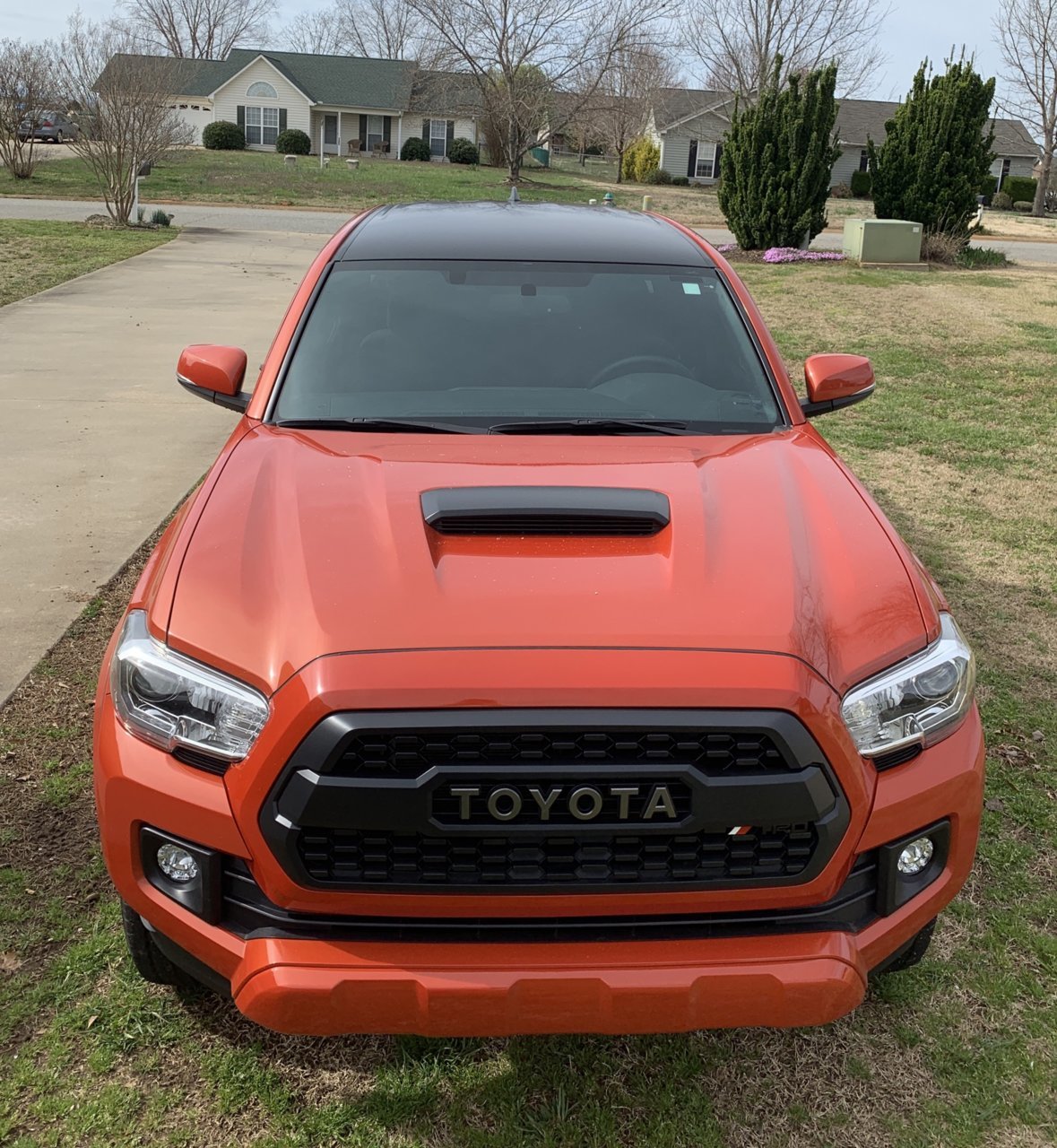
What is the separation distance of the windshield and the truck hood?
322 millimetres

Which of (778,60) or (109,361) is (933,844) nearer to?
(109,361)

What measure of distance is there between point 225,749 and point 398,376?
1.58m

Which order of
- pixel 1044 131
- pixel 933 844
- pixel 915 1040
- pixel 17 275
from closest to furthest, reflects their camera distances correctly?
pixel 933 844 < pixel 915 1040 < pixel 17 275 < pixel 1044 131

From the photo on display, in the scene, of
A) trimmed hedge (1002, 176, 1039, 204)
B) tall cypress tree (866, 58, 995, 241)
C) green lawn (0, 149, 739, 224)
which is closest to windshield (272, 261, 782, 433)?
tall cypress tree (866, 58, 995, 241)

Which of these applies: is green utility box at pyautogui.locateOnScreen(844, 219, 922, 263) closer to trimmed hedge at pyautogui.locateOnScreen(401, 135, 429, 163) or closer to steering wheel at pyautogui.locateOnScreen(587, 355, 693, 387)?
steering wheel at pyautogui.locateOnScreen(587, 355, 693, 387)

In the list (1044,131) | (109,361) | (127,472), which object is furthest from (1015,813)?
(1044,131)

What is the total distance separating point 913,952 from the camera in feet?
8.48

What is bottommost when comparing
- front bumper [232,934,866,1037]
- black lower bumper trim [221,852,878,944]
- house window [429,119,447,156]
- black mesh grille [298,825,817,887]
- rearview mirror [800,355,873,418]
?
front bumper [232,934,866,1037]

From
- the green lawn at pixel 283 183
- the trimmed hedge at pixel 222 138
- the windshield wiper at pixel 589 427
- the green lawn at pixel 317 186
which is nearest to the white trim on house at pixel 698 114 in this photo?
the green lawn at pixel 317 186

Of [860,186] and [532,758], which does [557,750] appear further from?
[860,186]

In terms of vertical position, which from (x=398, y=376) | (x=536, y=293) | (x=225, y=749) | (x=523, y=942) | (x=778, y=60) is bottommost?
A: (x=523, y=942)

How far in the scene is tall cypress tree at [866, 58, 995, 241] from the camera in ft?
63.5

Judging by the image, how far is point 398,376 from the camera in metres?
3.41

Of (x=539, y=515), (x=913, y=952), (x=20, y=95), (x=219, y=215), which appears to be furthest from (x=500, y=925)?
(x=20, y=95)
